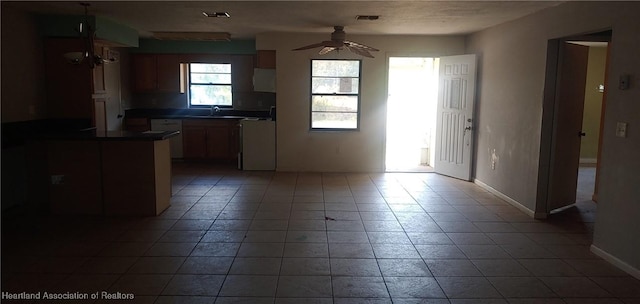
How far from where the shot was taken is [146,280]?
3.13 metres

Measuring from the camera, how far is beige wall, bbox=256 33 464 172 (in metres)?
7.20

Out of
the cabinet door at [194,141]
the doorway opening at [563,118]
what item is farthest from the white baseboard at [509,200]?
the cabinet door at [194,141]

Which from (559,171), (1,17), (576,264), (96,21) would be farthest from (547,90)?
(1,17)

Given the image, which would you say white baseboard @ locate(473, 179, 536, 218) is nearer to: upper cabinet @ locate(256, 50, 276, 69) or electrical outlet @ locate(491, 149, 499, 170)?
electrical outlet @ locate(491, 149, 499, 170)

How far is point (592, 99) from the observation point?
826 cm

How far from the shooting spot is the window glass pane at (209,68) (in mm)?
8508

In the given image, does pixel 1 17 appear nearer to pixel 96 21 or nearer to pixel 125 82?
pixel 96 21

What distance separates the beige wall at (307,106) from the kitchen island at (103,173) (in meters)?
2.91

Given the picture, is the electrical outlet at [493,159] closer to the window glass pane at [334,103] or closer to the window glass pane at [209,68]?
the window glass pane at [334,103]

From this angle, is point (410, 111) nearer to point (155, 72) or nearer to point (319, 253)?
point (155, 72)

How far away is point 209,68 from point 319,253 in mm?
5847

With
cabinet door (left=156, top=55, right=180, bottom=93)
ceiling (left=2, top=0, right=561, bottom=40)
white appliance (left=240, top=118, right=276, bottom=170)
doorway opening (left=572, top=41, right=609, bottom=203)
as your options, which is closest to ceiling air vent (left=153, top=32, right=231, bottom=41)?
ceiling (left=2, top=0, right=561, bottom=40)

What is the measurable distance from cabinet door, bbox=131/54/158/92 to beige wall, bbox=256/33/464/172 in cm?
235

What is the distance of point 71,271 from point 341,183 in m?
3.94
